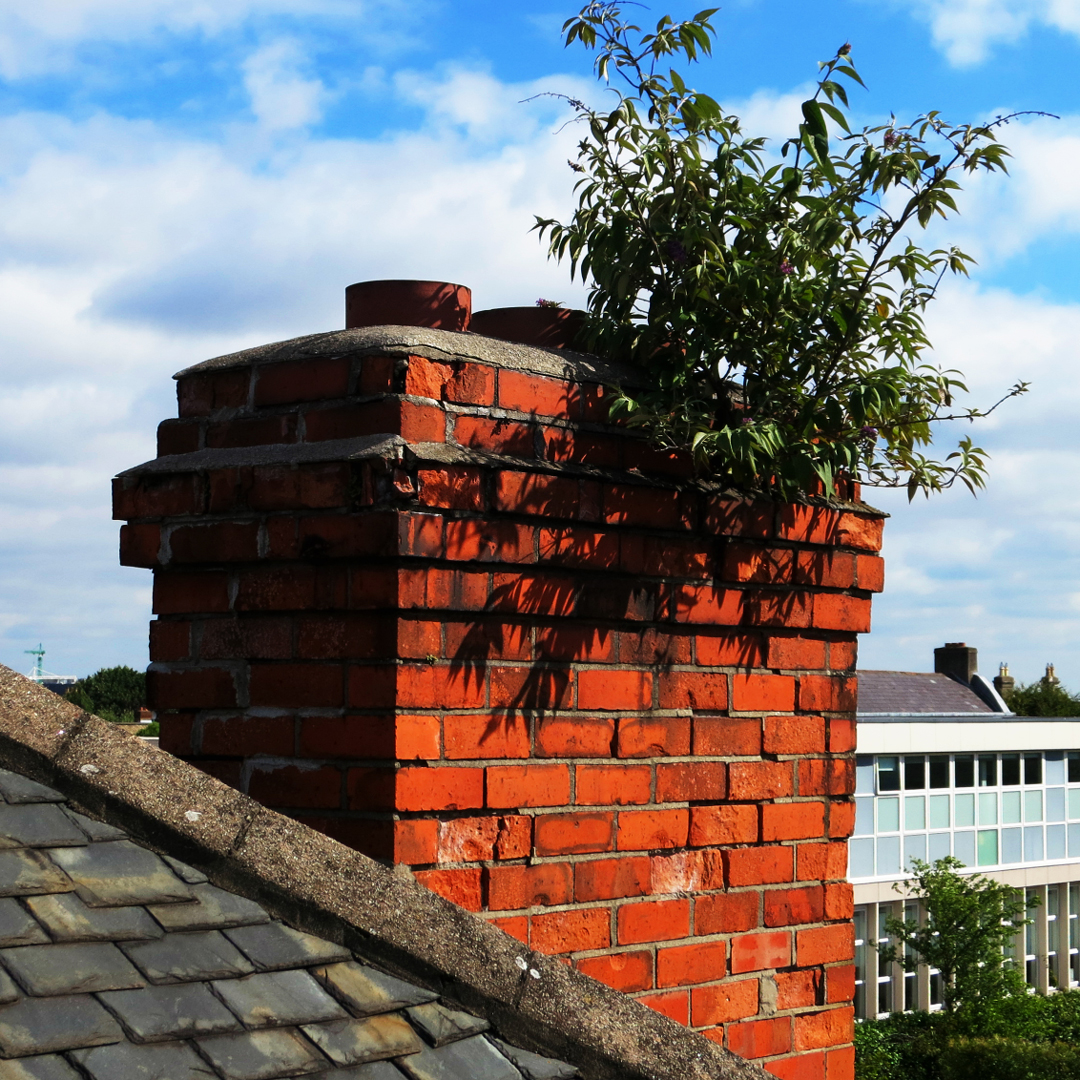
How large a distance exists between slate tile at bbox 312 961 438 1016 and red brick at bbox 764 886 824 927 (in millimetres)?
1202

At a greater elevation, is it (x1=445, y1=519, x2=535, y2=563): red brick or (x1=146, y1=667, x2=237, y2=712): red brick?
(x1=445, y1=519, x2=535, y2=563): red brick

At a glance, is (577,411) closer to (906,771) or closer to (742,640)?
(742,640)

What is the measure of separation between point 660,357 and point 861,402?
43cm

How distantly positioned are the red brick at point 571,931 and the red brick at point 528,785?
206 mm

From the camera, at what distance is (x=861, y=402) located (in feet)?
8.25

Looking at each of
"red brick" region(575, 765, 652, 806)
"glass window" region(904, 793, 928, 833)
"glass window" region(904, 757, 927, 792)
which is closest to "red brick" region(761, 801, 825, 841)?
"red brick" region(575, 765, 652, 806)

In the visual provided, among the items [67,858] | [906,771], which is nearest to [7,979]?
[67,858]

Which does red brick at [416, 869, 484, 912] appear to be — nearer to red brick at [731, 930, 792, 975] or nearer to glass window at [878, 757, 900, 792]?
red brick at [731, 930, 792, 975]

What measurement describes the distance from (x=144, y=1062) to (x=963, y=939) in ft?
94.2

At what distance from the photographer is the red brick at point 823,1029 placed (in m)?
2.71

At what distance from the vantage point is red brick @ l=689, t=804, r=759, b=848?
8.34ft

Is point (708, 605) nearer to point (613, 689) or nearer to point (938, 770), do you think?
point (613, 689)

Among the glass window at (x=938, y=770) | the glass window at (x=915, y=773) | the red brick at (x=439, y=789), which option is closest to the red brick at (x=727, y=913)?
the red brick at (x=439, y=789)

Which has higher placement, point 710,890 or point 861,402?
point 861,402
